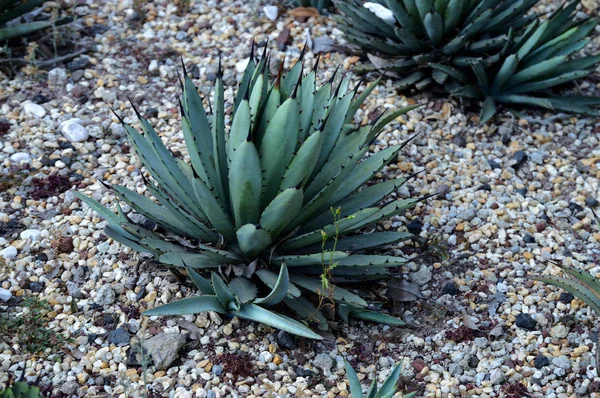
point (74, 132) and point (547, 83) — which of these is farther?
point (547, 83)

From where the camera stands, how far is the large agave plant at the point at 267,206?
3021mm

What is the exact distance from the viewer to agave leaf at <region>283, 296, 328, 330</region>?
3176mm

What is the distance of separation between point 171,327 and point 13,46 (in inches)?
94.0

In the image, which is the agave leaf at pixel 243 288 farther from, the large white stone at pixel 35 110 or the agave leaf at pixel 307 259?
the large white stone at pixel 35 110

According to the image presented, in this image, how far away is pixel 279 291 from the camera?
9.77 feet

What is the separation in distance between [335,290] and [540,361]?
0.89m

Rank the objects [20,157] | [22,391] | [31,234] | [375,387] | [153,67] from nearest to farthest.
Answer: [22,391] → [375,387] → [31,234] → [20,157] → [153,67]

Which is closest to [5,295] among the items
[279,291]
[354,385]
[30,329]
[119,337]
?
[30,329]

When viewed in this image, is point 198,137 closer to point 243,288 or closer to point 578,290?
point 243,288

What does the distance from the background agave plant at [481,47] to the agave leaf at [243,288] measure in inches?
71.7

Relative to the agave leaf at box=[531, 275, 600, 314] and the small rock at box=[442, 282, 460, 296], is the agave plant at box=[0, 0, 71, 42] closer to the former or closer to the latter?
the small rock at box=[442, 282, 460, 296]

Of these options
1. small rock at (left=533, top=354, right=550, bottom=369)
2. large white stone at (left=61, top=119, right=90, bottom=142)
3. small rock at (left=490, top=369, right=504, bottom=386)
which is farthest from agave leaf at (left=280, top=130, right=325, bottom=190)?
large white stone at (left=61, top=119, right=90, bottom=142)

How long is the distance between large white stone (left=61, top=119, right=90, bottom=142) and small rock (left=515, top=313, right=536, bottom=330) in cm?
239

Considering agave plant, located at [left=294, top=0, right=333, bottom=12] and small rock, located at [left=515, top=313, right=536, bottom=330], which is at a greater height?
agave plant, located at [left=294, top=0, right=333, bottom=12]
